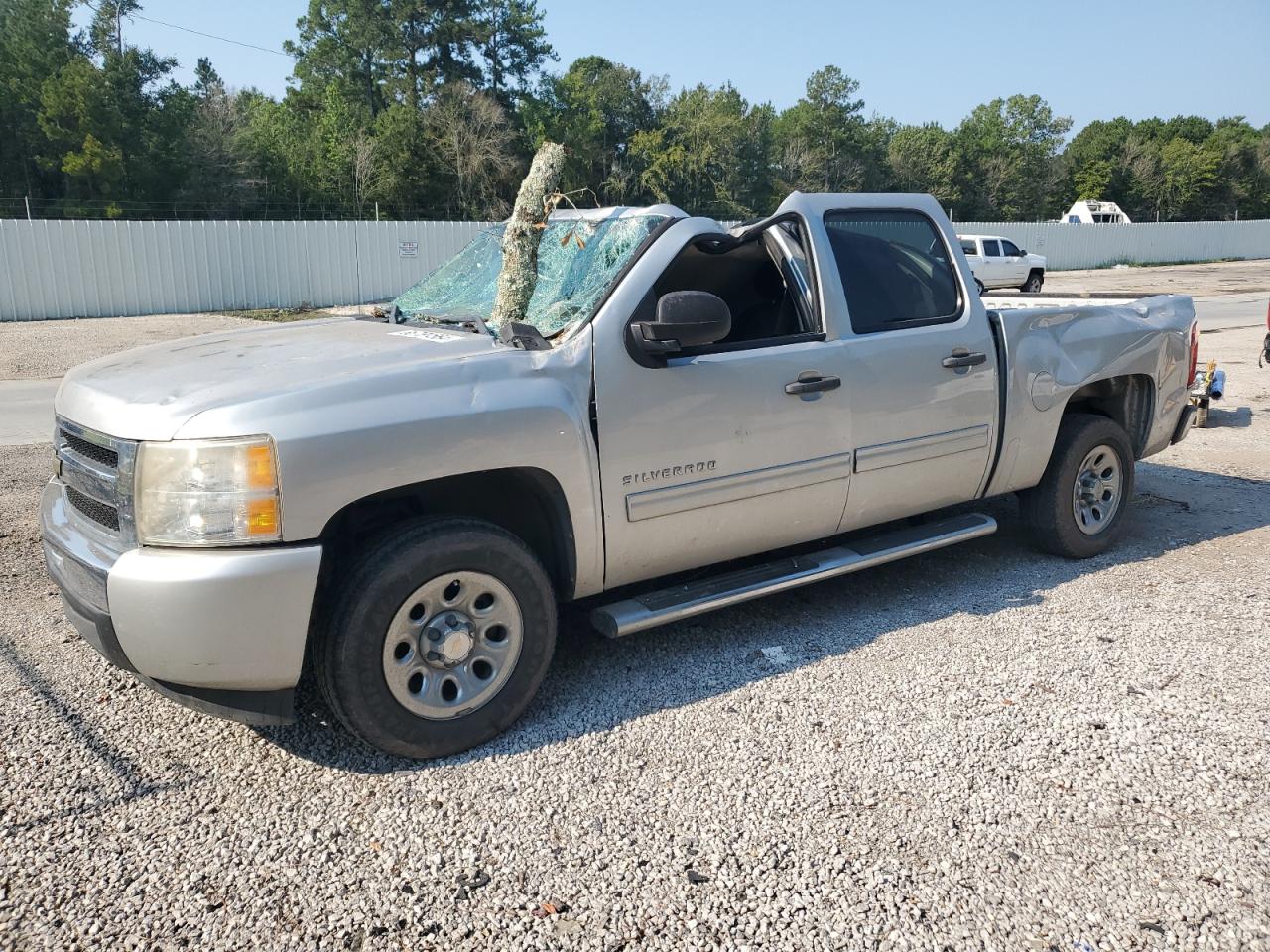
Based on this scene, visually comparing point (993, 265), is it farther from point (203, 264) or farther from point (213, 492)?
point (213, 492)

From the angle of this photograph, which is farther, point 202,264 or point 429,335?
point 202,264

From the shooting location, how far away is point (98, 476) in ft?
11.0

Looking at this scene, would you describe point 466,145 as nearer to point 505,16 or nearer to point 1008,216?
point 505,16

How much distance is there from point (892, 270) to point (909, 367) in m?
0.53

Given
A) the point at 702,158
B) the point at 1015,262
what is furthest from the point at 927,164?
the point at 1015,262

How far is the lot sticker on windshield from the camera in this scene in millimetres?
3936

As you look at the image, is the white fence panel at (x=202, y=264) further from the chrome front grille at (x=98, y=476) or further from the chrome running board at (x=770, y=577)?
the chrome front grille at (x=98, y=476)

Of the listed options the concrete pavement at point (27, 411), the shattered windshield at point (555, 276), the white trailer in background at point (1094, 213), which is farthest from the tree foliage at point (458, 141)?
the shattered windshield at point (555, 276)

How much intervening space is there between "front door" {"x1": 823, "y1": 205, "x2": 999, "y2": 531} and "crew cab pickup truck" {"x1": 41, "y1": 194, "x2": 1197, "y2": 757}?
0.05 feet

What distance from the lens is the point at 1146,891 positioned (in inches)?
111

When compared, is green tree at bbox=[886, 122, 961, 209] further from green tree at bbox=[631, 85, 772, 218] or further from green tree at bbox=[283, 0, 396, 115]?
green tree at bbox=[283, 0, 396, 115]

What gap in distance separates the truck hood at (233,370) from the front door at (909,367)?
69.7 inches

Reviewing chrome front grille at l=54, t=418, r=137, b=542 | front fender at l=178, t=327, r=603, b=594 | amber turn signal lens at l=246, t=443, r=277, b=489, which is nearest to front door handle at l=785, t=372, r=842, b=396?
front fender at l=178, t=327, r=603, b=594

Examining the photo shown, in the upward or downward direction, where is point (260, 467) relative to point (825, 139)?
downward
